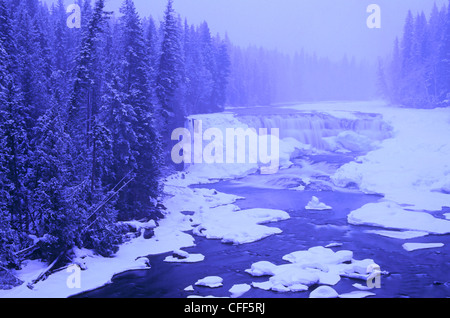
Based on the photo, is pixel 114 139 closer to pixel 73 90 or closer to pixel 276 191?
pixel 73 90

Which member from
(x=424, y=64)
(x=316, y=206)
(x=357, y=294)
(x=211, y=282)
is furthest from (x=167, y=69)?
(x=424, y=64)

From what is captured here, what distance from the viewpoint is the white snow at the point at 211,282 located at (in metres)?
17.6

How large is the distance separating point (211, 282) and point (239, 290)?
154 cm

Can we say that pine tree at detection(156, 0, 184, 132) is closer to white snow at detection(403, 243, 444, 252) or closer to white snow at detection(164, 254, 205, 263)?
white snow at detection(164, 254, 205, 263)

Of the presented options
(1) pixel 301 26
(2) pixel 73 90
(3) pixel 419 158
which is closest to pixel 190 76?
(3) pixel 419 158

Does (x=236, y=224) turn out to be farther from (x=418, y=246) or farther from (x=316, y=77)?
(x=316, y=77)

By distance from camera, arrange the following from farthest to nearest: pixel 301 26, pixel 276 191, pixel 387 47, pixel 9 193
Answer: pixel 301 26
pixel 387 47
pixel 276 191
pixel 9 193

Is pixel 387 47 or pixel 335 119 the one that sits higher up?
pixel 387 47

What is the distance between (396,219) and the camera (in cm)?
2677

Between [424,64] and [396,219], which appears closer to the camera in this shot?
[396,219]

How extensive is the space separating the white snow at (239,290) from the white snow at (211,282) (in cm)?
80

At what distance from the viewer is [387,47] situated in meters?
120

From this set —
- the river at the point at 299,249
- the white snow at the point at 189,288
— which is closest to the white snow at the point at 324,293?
the river at the point at 299,249
